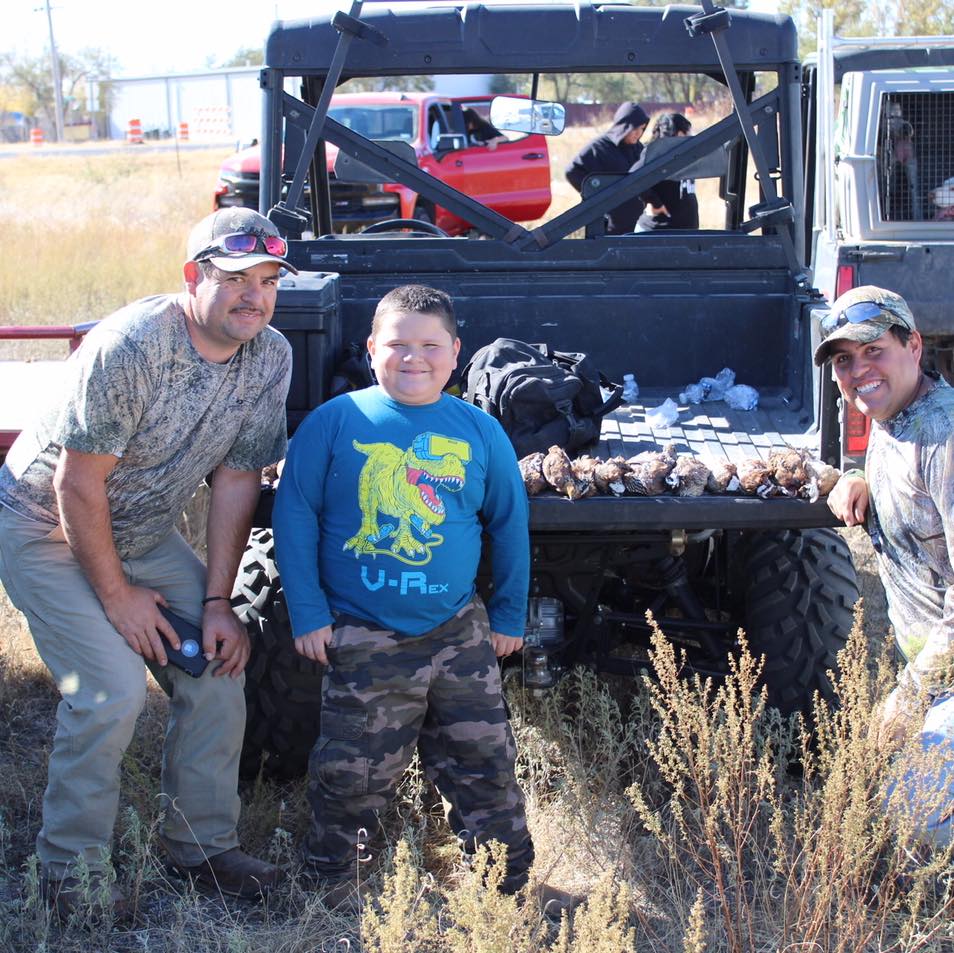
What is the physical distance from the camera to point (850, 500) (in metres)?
3.13

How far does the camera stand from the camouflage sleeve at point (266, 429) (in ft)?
10.7

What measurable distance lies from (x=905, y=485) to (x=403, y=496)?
1.15 meters

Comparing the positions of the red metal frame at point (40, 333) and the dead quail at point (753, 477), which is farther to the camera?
the red metal frame at point (40, 333)

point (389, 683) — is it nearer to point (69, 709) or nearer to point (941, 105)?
point (69, 709)

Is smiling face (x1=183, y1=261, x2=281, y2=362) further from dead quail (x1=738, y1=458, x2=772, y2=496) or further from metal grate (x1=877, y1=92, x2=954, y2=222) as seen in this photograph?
metal grate (x1=877, y1=92, x2=954, y2=222)

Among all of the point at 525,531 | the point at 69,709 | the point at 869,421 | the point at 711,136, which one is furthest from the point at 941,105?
the point at 69,709

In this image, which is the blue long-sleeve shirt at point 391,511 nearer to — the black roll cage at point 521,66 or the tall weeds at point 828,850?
the tall weeds at point 828,850

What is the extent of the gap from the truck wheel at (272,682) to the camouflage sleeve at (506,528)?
0.61 m

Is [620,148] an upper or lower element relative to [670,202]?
upper

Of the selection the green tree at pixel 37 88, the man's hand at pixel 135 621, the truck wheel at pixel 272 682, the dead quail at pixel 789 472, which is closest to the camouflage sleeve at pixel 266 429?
the truck wheel at pixel 272 682

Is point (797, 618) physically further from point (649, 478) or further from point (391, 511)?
point (391, 511)

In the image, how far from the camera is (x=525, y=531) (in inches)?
122

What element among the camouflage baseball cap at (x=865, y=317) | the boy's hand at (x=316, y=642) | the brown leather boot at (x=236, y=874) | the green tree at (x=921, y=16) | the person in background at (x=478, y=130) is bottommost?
the brown leather boot at (x=236, y=874)

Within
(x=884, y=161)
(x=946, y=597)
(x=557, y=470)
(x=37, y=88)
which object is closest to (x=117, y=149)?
(x=37, y=88)
